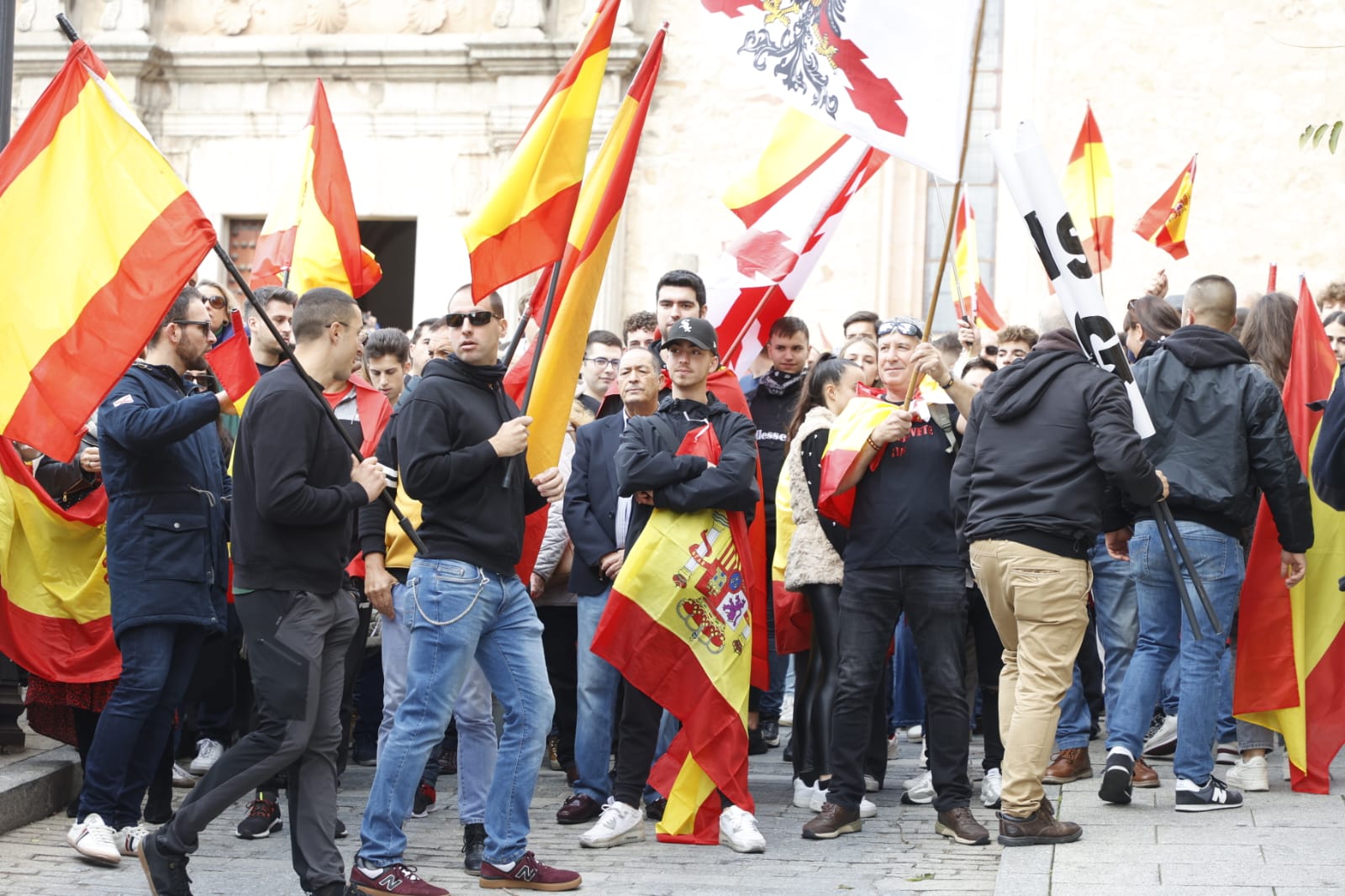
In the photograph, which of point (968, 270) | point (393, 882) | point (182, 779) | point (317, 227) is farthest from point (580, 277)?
point (968, 270)

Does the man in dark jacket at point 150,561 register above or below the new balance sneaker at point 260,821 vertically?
above

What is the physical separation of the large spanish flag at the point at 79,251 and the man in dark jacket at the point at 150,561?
2.18 feet

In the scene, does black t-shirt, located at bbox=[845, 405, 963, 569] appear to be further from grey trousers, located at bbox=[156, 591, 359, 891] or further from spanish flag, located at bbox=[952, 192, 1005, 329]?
spanish flag, located at bbox=[952, 192, 1005, 329]

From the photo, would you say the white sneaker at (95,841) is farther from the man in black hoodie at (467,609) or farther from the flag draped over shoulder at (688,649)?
the flag draped over shoulder at (688,649)

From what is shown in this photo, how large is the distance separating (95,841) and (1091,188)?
304 inches

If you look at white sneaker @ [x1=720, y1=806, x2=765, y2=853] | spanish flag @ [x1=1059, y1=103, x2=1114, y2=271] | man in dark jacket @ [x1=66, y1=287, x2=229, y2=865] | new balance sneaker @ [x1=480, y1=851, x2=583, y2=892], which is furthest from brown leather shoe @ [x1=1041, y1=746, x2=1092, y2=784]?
spanish flag @ [x1=1059, y1=103, x2=1114, y2=271]

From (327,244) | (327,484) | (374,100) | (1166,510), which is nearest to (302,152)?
(327,244)

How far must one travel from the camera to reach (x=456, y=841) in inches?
264

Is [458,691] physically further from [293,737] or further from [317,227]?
[317,227]

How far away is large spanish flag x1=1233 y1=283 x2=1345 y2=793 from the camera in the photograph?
712 cm

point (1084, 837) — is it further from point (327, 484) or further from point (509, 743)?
point (327, 484)

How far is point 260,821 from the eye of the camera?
22.0 feet

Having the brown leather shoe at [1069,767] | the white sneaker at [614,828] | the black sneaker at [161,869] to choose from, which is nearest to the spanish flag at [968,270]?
the brown leather shoe at [1069,767]

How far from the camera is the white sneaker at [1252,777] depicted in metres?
7.13
